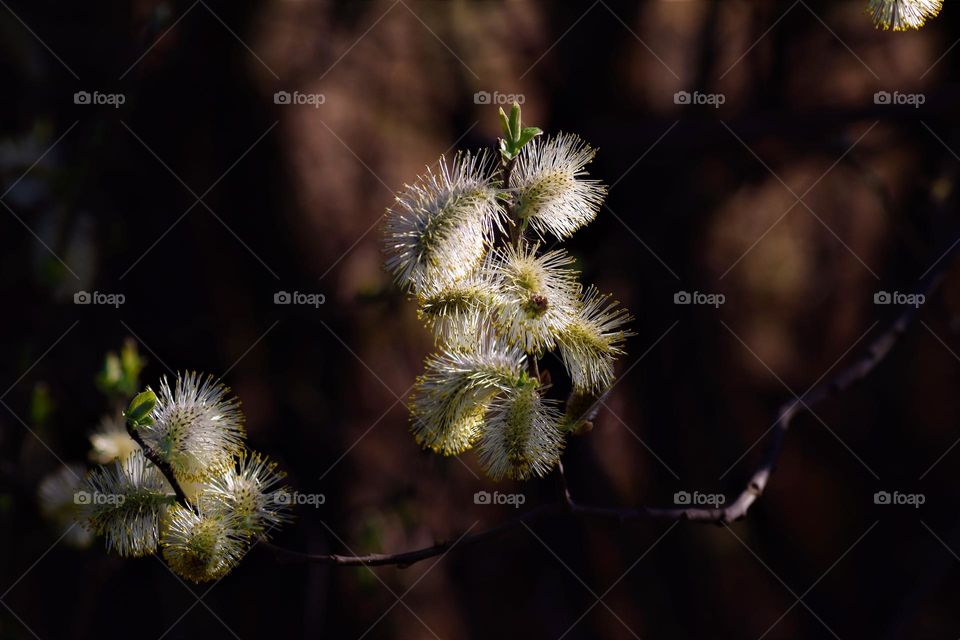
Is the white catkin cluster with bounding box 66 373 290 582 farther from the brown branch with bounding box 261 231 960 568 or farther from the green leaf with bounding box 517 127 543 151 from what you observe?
the green leaf with bounding box 517 127 543 151

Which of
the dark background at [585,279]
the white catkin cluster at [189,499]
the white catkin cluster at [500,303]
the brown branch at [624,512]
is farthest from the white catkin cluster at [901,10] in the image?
the dark background at [585,279]

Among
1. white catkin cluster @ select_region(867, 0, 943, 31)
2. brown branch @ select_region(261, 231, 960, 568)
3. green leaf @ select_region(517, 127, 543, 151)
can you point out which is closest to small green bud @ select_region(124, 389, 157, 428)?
brown branch @ select_region(261, 231, 960, 568)

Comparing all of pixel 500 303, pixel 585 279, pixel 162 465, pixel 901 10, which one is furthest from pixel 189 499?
pixel 585 279

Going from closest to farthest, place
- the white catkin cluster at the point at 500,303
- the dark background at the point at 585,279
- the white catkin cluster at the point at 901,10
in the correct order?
the white catkin cluster at the point at 500,303 → the white catkin cluster at the point at 901,10 → the dark background at the point at 585,279

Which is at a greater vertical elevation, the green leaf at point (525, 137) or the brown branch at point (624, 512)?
the green leaf at point (525, 137)

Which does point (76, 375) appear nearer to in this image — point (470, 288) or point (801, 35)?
point (470, 288)

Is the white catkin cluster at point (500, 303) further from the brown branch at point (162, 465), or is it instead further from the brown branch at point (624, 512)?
the brown branch at point (162, 465)

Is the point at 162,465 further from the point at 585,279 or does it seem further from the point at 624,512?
the point at 585,279
